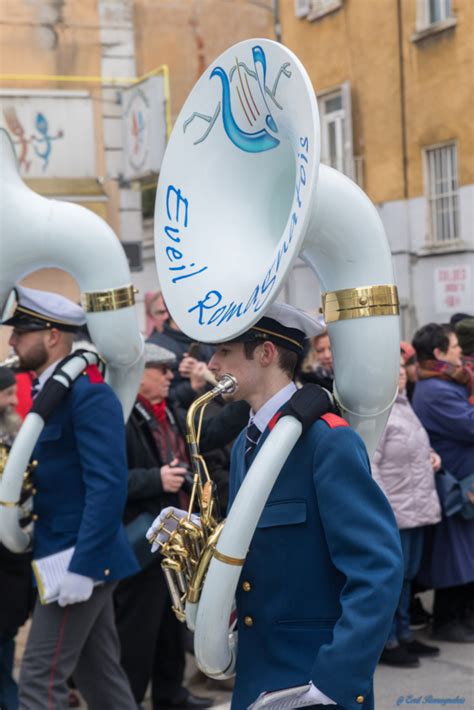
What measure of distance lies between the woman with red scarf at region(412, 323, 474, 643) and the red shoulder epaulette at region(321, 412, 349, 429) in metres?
3.55

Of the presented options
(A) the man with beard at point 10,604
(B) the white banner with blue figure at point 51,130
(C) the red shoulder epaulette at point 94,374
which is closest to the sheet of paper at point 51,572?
(C) the red shoulder epaulette at point 94,374

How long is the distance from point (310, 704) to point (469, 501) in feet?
12.2

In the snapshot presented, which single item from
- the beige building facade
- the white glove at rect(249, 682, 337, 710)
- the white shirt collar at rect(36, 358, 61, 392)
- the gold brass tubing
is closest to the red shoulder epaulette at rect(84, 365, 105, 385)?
the white shirt collar at rect(36, 358, 61, 392)

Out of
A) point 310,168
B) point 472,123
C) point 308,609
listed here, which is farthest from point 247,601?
point 472,123

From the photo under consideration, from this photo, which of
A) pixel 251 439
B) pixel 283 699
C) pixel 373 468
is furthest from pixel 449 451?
pixel 283 699

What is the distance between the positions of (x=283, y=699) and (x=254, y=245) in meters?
1.01

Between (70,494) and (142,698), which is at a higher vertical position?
(70,494)

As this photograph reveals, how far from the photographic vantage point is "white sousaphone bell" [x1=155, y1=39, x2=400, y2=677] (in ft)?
8.09

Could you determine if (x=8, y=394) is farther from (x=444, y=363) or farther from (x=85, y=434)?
(x=444, y=363)

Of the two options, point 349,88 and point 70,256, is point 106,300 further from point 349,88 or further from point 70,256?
point 349,88

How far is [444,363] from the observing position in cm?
614

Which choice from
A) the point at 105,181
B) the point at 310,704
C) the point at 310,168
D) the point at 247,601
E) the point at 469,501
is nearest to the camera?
the point at 310,168

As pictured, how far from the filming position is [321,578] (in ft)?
8.41

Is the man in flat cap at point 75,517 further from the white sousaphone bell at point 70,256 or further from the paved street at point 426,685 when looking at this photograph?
the paved street at point 426,685
